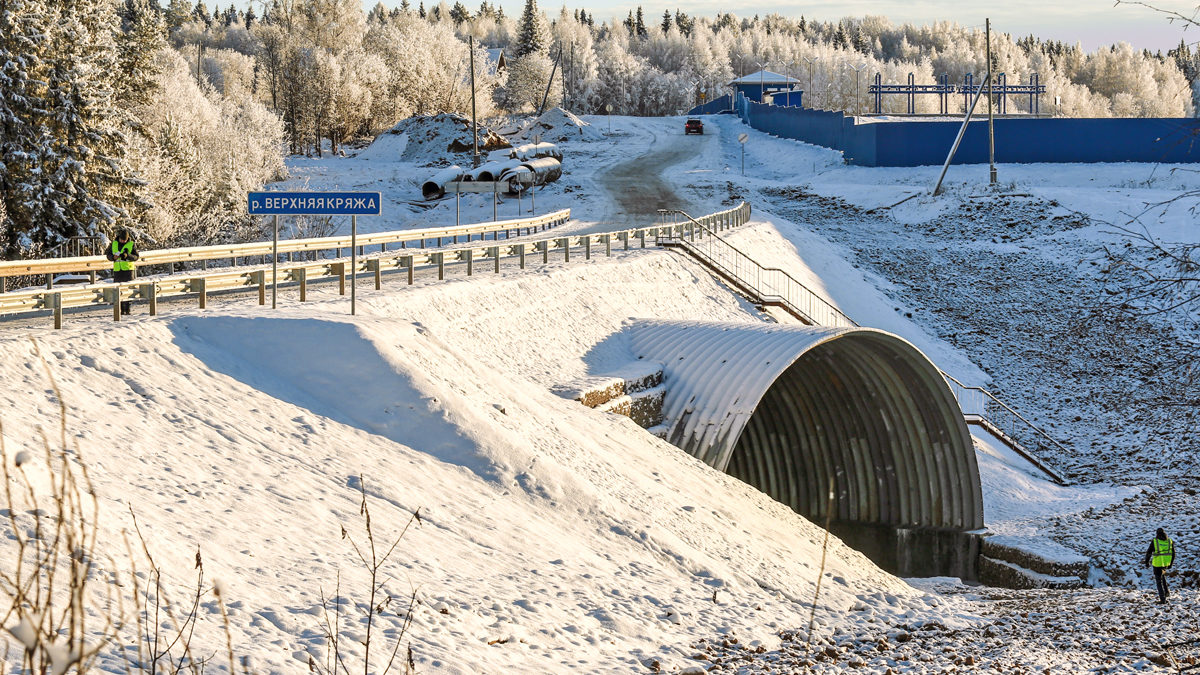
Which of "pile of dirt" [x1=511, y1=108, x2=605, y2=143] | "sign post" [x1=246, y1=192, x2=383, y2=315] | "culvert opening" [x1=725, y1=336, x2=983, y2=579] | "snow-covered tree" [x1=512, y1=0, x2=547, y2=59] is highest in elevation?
"snow-covered tree" [x1=512, y1=0, x2=547, y2=59]

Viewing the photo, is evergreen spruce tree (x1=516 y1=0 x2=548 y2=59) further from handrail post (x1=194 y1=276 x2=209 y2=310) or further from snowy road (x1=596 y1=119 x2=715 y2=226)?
handrail post (x1=194 y1=276 x2=209 y2=310)

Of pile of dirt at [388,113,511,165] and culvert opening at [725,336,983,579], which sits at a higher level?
pile of dirt at [388,113,511,165]

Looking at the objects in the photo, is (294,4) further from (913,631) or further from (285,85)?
(913,631)

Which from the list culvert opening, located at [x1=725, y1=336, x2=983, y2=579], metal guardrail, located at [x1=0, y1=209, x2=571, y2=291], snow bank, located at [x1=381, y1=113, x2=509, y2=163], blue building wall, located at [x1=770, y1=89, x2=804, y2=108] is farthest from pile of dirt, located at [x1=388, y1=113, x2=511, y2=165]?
culvert opening, located at [x1=725, y1=336, x2=983, y2=579]

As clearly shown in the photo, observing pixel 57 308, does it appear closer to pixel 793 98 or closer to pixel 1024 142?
pixel 1024 142

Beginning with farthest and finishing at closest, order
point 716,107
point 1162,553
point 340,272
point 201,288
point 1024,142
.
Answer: point 716,107 → point 1024,142 → point 340,272 → point 201,288 → point 1162,553

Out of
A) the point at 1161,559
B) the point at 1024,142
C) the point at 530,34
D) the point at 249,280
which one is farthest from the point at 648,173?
the point at 530,34

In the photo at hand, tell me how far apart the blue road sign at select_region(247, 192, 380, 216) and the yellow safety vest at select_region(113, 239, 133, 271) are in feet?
8.34

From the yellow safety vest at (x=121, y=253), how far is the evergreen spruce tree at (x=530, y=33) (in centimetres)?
13895

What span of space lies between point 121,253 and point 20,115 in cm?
2102

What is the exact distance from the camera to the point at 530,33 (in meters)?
154

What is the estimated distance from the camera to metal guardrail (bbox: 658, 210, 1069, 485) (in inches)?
1232

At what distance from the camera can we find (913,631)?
12.6 meters

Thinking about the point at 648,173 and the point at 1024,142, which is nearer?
the point at 1024,142
